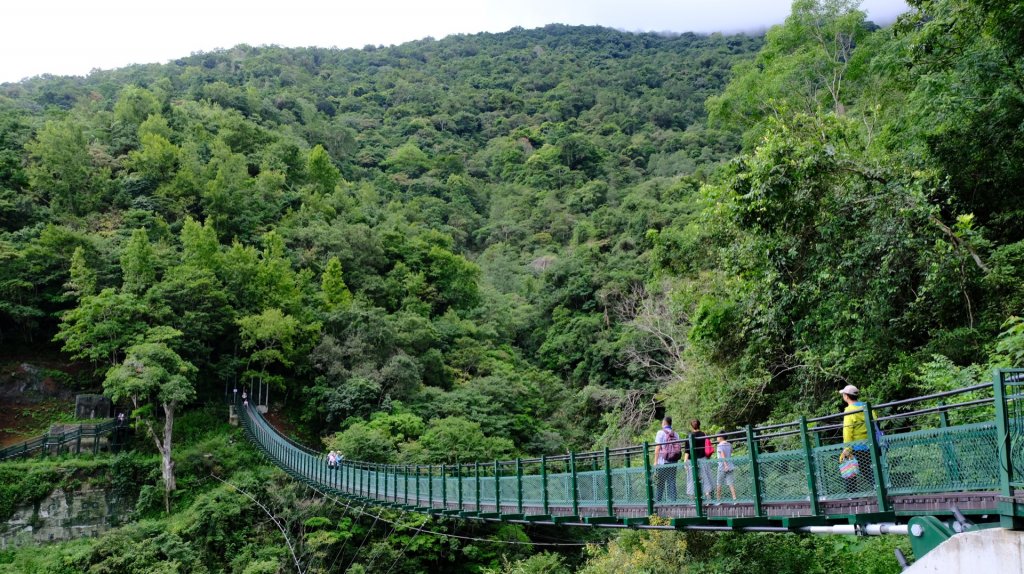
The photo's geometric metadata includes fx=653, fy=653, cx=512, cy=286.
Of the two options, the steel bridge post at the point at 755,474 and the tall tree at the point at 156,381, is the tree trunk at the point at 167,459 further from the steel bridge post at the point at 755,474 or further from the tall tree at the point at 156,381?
the steel bridge post at the point at 755,474

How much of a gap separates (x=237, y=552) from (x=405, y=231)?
21103 millimetres

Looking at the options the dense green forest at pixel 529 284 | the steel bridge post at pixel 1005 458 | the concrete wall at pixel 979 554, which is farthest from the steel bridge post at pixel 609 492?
the steel bridge post at pixel 1005 458

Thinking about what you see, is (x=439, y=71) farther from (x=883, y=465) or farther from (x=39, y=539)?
(x=883, y=465)

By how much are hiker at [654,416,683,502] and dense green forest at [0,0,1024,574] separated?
9.05 ft

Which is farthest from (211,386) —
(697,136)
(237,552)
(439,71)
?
(439,71)

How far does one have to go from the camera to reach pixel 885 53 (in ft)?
34.8

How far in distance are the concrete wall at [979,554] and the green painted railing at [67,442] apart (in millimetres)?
20497

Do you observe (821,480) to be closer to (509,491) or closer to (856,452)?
(856,452)

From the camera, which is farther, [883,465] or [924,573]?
[883,465]

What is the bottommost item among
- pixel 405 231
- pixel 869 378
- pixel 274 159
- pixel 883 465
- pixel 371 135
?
pixel 883 465

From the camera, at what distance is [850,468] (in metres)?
4.25

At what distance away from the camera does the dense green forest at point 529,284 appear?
8.12 metres

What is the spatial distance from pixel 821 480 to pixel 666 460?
188 centimetres

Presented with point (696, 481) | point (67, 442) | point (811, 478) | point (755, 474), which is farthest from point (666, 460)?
point (67, 442)
